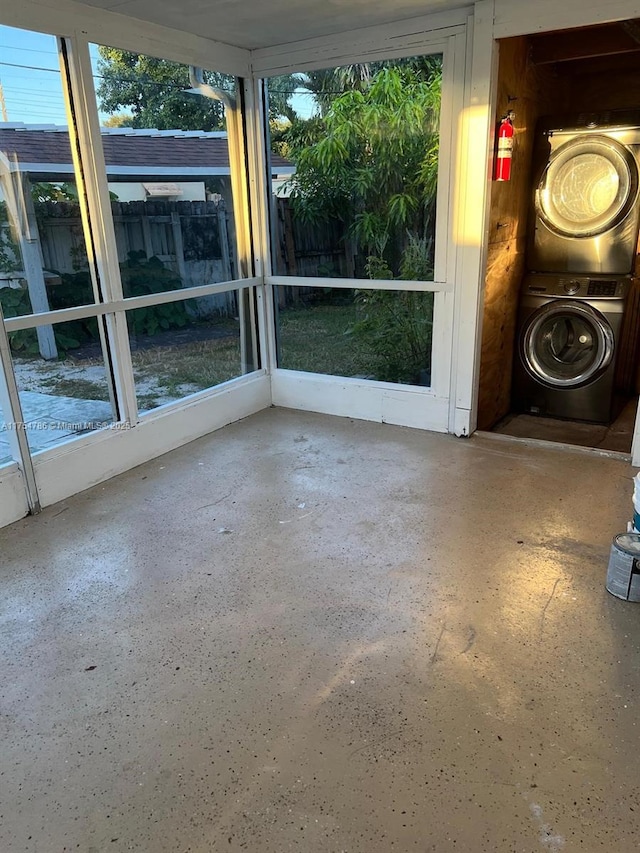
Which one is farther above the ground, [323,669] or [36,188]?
[36,188]

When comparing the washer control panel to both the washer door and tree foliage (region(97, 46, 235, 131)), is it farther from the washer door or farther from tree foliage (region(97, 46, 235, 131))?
tree foliage (region(97, 46, 235, 131))

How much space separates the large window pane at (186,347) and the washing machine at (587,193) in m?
2.14

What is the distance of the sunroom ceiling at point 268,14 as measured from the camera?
2975mm

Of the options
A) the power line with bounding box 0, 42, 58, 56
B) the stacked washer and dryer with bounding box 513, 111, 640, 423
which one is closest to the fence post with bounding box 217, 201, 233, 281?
the power line with bounding box 0, 42, 58, 56

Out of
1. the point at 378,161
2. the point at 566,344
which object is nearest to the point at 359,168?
the point at 378,161

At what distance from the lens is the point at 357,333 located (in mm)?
4250

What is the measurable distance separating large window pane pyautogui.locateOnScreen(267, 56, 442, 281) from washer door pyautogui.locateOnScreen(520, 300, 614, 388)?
94 centimetres

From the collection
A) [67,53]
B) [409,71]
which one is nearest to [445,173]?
[409,71]

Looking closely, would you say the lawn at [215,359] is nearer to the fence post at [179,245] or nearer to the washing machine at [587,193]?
the fence post at [179,245]

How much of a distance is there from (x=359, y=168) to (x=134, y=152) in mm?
1402

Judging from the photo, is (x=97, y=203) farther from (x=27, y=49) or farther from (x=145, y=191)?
(x=27, y=49)

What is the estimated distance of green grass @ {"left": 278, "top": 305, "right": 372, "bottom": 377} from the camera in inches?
168

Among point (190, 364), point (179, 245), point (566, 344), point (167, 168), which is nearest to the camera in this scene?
point (167, 168)

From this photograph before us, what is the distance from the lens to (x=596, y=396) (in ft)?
13.5
